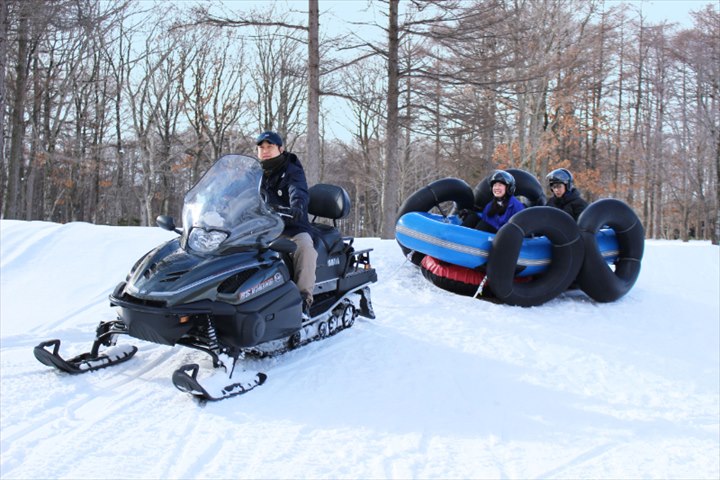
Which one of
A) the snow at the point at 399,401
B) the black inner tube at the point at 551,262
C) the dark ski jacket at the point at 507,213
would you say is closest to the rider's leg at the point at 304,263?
the snow at the point at 399,401

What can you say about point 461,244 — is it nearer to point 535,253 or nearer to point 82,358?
point 535,253

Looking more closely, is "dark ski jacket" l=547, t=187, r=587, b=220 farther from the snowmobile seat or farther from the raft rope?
the snowmobile seat

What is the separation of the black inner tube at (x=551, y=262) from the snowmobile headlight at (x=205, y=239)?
350 centimetres

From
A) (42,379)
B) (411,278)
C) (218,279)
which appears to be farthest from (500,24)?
(42,379)

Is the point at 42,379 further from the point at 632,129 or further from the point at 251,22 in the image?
the point at 632,129

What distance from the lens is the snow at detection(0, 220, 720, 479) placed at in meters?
2.81

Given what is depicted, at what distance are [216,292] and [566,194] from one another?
5.73 meters

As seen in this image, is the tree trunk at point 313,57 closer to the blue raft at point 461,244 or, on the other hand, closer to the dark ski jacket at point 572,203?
the blue raft at point 461,244

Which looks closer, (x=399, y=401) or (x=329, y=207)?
(x=399, y=401)

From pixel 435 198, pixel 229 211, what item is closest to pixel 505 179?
pixel 435 198

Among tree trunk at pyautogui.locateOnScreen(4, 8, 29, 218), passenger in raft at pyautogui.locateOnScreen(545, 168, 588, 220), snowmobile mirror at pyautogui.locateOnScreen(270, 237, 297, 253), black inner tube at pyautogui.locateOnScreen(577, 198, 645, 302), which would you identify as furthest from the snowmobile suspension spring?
tree trunk at pyautogui.locateOnScreen(4, 8, 29, 218)

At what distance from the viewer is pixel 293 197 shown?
4.35 m

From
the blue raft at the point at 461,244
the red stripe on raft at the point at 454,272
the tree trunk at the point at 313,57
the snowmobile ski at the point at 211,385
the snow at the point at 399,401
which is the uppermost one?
the tree trunk at the point at 313,57

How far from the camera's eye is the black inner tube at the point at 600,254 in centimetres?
651
